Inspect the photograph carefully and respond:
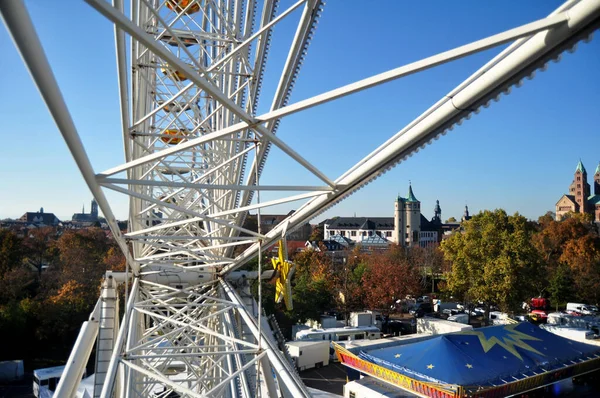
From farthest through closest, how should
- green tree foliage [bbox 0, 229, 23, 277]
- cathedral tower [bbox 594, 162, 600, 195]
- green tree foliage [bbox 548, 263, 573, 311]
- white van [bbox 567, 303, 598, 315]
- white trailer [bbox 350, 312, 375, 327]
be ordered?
cathedral tower [bbox 594, 162, 600, 195] < green tree foliage [bbox 548, 263, 573, 311] < white van [bbox 567, 303, 598, 315] < green tree foliage [bbox 0, 229, 23, 277] < white trailer [bbox 350, 312, 375, 327]

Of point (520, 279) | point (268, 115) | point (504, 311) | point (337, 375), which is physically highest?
point (268, 115)

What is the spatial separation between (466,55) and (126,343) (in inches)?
183

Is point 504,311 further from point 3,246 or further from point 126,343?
point 3,246

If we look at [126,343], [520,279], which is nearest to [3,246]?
[126,343]

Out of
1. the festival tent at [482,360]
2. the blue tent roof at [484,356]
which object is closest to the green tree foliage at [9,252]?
the festival tent at [482,360]

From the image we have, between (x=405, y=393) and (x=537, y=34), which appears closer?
(x=537, y=34)

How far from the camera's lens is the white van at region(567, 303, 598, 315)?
25.7 metres

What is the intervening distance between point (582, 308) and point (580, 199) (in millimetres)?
67659

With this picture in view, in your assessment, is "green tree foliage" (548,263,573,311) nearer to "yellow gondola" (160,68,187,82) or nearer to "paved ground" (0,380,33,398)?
"paved ground" (0,380,33,398)

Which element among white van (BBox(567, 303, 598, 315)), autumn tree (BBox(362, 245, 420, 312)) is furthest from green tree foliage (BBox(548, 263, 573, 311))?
autumn tree (BBox(362, 245, 420, 312))

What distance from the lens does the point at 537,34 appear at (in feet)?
6.11

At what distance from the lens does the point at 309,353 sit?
1756 centimetres

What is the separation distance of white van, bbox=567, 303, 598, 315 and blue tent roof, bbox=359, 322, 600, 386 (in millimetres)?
12475

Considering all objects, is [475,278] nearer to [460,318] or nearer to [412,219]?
[460,318]
